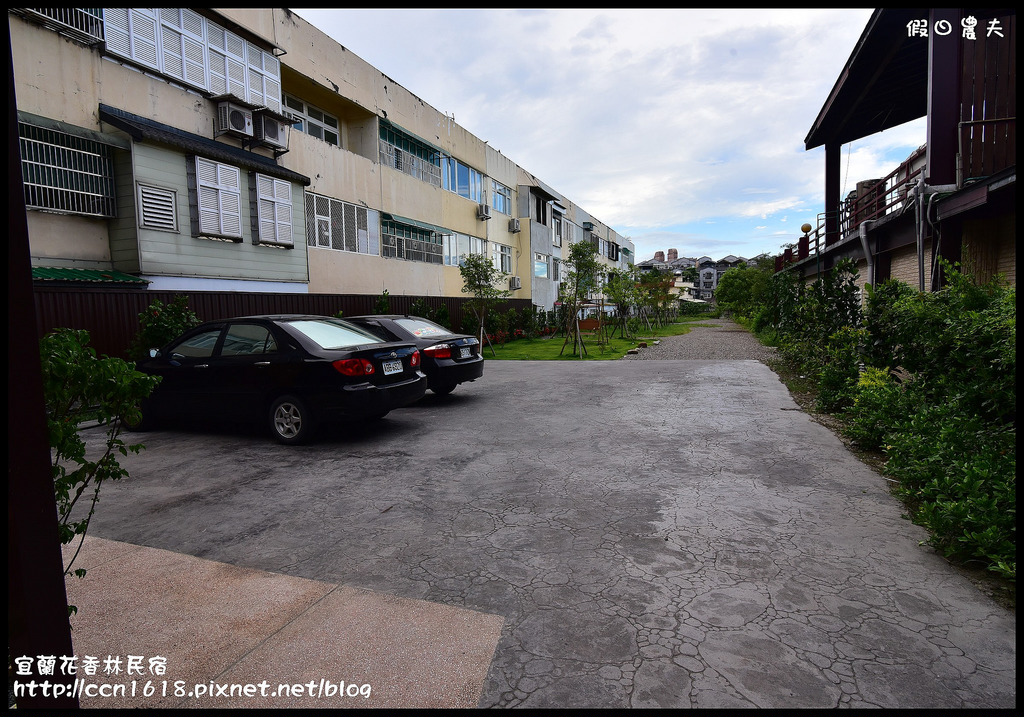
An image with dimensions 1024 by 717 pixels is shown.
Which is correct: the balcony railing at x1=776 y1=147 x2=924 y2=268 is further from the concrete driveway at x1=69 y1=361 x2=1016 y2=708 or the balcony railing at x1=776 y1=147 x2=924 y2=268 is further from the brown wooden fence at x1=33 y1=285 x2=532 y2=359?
the brown wooden fence at x1=33 y1=285 x2=532 y2=359

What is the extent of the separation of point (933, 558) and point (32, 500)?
4.55 meters

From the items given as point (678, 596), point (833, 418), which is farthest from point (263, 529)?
point (833, 418)

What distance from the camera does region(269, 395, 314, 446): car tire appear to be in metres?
6.50

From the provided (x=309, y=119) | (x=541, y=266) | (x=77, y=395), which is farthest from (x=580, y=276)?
(x=77, y=395)

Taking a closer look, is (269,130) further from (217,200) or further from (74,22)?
(74,22)

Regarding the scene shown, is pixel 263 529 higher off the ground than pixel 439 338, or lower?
lower

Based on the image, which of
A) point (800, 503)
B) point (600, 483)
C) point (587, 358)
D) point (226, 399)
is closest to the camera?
point (800, 503)

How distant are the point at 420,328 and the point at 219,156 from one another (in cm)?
709

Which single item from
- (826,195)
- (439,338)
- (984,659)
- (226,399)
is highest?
(826,195)

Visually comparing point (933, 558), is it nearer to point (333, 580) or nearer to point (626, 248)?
point (333, 580)

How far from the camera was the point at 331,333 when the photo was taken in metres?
7.05

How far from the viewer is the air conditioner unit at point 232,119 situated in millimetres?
12812

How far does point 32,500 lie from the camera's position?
5.77 feet

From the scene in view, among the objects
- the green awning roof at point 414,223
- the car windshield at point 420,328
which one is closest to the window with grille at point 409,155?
the green awning roof at point 414,223
